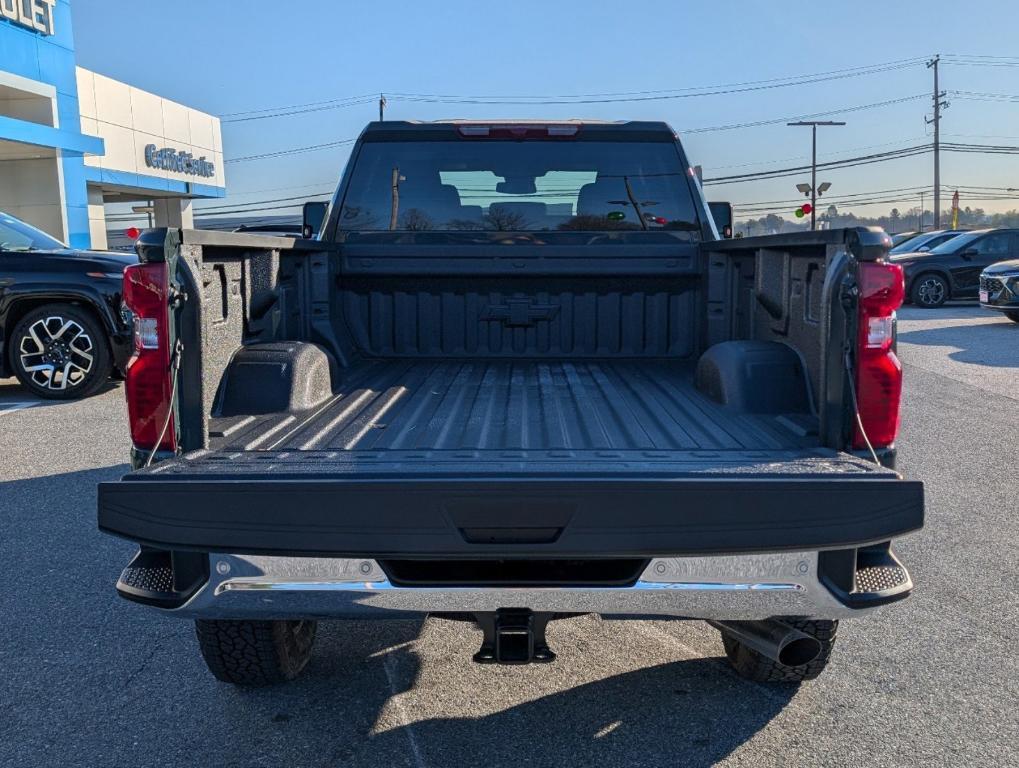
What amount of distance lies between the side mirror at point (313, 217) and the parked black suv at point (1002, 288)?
13.3 metres

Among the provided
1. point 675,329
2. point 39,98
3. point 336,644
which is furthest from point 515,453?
point 39,98

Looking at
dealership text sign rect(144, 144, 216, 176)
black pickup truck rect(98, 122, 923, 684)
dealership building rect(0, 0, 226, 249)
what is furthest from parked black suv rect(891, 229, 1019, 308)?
dealership text sign rect(144, 144, 216, 176)

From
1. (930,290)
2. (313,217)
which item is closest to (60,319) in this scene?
(313,217)

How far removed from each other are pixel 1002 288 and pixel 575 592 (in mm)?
15147

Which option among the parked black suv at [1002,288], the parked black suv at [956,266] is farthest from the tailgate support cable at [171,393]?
the parked black suv at [956,266]

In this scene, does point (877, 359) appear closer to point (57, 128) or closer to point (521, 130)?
point (521, 130)

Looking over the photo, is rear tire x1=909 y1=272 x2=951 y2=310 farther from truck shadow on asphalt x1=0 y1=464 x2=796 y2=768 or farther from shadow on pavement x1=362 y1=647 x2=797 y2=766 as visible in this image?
shadow on pavement x1=362 y1=647 x2=797 y2=766

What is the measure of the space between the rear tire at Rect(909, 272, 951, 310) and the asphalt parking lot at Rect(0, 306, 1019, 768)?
1619cm

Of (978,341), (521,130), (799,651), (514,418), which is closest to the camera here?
(799,651)

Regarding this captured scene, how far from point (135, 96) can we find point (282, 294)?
33.3 meters

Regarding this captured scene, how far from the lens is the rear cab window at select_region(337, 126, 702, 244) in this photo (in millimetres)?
4828

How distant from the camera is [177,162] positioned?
121 feet

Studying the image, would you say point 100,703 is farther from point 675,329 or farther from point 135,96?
point 135,96

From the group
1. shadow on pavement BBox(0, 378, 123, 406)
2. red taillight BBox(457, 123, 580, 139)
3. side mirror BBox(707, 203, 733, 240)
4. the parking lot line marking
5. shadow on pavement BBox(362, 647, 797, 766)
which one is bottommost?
shadow on pavement BBox(362, 647, 797, 766)
